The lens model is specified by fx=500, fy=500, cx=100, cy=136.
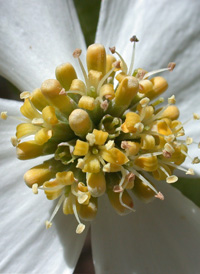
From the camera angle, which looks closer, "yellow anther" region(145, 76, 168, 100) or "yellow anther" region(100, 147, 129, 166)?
"yellow anther" region(100, 147, 129, 166)

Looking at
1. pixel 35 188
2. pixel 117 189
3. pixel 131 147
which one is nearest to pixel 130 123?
pixel 131 147

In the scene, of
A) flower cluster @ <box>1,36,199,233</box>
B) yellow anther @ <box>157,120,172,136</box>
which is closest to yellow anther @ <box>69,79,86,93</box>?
flower cluster @ <box>1,36,199,233</box>

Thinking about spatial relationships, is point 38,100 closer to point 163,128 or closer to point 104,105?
point 104,105

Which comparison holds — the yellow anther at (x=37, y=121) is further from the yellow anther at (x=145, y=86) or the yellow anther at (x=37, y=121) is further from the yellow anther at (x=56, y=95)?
the yellow anther at (x=145, y=86)

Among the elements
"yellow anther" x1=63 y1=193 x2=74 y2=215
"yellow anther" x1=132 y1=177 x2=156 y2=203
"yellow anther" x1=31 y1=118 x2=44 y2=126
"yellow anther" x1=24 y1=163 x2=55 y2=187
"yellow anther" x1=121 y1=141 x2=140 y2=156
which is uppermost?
"yellow anther" x1=31 y1=118 x2=44 y2=126

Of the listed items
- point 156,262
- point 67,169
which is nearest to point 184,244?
point 156,262

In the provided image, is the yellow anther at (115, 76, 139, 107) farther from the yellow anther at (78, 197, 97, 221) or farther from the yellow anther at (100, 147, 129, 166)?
the yellow anther at (78, 197, 97, 221)

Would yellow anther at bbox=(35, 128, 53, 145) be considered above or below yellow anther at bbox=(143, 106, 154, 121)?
above

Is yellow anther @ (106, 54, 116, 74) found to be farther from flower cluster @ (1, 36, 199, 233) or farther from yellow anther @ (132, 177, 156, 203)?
yellow anther @ (132, 177, 156, 203)

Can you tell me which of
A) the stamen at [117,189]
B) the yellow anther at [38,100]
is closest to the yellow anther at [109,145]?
the stamen at [117,189]
